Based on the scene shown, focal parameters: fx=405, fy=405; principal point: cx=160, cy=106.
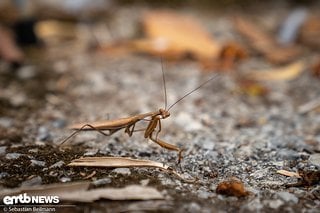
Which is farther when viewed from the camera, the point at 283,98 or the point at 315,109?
the point at 283,98

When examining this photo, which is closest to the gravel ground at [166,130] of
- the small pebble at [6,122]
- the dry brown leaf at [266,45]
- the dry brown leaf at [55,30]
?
the small pebble at [6,122]

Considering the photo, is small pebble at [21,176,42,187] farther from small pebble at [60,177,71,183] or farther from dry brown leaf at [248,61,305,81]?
dry brown leaf at [248,61,305,81]

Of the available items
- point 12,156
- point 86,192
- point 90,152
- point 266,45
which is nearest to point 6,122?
point 12,156

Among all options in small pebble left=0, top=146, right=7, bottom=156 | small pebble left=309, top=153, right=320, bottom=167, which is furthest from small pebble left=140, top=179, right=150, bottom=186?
small pebble left=309, top=153, right=320, bottom=167

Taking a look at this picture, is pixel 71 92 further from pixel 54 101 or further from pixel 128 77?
pixel 128 77

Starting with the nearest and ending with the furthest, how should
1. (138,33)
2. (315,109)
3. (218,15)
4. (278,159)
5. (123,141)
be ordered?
(278,159) → (123,141) → (315,109) → (138,33) → (218,15)

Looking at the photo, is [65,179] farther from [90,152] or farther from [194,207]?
[194,207]

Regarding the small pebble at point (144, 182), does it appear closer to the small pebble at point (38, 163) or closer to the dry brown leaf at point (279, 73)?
the small pebble at point (38, 163)

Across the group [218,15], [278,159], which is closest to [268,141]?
[278,159]

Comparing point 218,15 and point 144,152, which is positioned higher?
point 218,15
